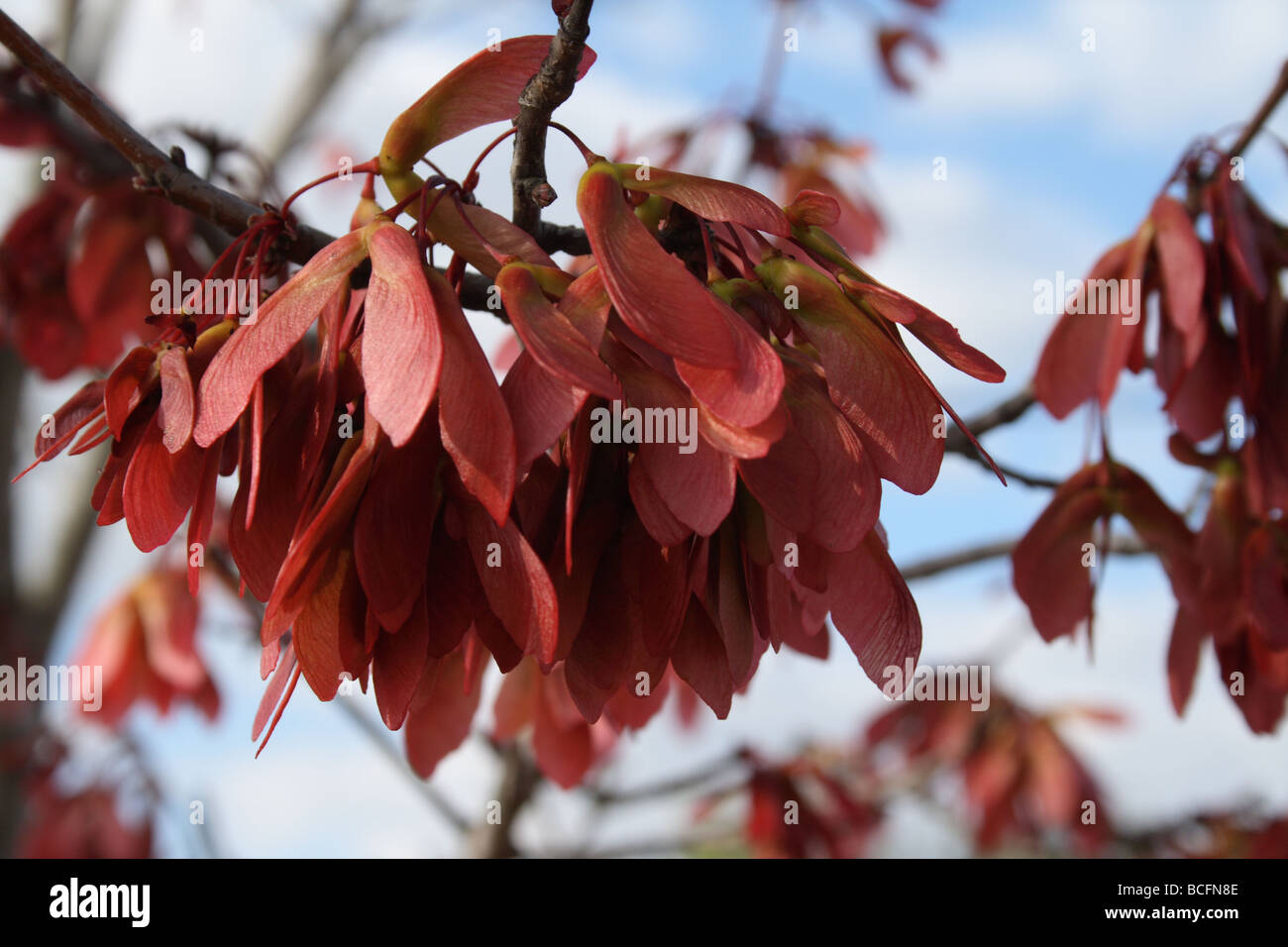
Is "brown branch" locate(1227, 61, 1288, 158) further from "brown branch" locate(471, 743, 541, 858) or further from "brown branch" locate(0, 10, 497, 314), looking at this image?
"brown branch" locate(471, 743, 541, 858)

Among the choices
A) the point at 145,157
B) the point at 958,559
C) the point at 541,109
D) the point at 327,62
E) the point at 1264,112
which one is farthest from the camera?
the point at 327,62

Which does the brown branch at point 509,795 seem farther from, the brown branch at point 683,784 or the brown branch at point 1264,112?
the brown branch at point 1264,112

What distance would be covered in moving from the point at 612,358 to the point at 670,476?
8cm

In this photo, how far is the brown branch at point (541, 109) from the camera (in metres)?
0.69

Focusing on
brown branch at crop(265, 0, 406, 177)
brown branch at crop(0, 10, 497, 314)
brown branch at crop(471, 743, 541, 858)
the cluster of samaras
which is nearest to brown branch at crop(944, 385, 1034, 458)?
the cluster of samaras

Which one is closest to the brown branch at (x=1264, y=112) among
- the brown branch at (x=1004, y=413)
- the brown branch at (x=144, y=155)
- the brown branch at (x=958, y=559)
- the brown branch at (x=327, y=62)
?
the brown branch at (x=1004, y=413)

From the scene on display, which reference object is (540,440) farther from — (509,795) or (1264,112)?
(509,795)

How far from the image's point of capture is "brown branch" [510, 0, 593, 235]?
0.69 metres

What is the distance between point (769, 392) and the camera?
579mm

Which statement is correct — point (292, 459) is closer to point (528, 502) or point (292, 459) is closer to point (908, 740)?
point (528, 502)

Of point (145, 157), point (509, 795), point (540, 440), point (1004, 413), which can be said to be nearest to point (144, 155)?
point (145, 157)

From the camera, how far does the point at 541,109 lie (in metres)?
0.73

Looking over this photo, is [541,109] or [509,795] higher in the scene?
[541,109]
